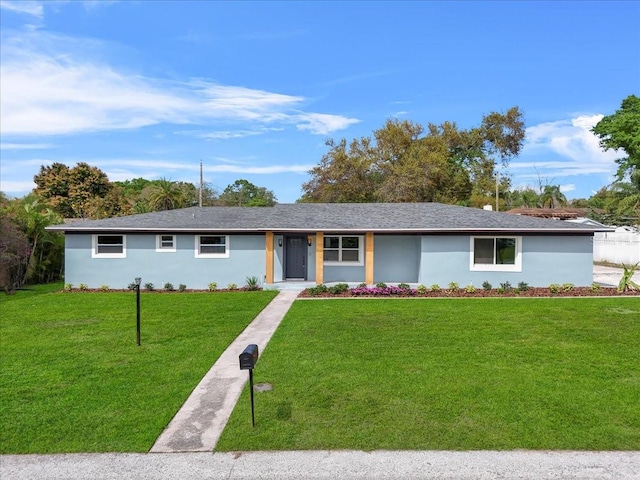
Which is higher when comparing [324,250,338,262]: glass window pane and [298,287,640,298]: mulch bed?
[324,250,338,262]: glass window pane

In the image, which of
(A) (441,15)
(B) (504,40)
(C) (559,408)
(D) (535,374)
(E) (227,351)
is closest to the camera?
(C) (559,408)

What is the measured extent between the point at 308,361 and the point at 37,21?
44.5ft

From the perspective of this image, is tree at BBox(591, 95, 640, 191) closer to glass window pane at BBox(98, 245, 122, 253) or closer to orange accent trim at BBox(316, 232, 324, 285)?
orange accent trim at BBox(316, 232, 324, 285)

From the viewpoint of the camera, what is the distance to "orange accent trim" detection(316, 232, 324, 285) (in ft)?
56.6

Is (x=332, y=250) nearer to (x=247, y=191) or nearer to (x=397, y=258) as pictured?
(x=397, y=258)

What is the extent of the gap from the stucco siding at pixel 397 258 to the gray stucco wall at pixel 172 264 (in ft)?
16.4

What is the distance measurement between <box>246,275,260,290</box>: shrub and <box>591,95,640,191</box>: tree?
23729 mm

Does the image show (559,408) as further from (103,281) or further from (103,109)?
(103,109)

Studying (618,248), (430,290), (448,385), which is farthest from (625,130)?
(448,385)

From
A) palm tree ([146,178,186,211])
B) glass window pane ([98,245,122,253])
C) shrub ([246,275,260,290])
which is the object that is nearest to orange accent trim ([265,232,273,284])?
shrub ([246,275,260,290])

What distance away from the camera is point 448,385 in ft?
20.8

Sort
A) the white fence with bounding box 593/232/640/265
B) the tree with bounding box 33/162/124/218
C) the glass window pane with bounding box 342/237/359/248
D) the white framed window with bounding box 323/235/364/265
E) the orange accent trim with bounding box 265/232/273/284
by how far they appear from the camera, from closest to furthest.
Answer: the orange accent trim with bounding box 265/232/273/284
the white framed window with bounding box 323/235/364/265
the glass window pane with bounding box 342/237/359/248
the white fence with bounding box 593/232/640/265
the tree with bounding box 33/162/124/218

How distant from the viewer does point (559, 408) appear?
18.0 ft

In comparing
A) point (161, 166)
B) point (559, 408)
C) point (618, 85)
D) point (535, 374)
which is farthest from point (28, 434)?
point (161, 166)
